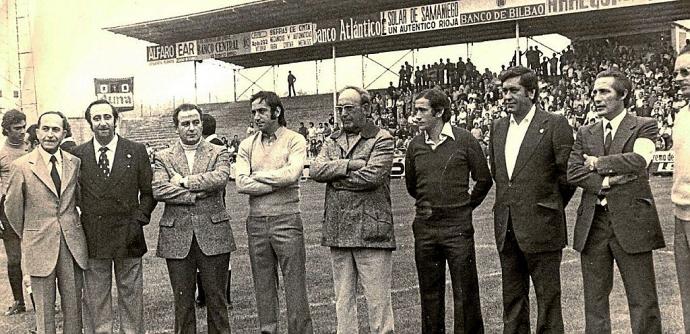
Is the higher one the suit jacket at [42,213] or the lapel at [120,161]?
the lapel at [120,161]

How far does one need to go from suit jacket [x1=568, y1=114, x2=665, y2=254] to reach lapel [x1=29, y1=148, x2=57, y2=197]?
3.60 m

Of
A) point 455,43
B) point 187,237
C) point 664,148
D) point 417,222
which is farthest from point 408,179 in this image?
point 455,43

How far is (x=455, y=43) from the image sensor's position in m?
28.7

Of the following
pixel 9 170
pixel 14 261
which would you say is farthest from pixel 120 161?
pixel 14 261

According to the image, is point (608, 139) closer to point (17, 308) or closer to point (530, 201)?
point (530, 201)

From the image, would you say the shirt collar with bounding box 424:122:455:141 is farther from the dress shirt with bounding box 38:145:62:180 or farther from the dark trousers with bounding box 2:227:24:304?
the dark trousers with bounding box 2:227:24:304

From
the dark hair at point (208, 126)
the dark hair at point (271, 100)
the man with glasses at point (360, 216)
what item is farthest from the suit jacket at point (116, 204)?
the dark hair at point (208, 126)

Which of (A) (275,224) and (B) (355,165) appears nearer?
(B) (355,165)

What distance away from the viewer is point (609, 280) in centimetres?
476

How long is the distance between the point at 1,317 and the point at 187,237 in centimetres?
291

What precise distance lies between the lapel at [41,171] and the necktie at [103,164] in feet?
1.14

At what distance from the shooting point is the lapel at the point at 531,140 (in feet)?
16.4

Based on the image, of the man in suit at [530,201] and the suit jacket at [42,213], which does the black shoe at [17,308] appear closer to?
the suit jacket at [42,213]

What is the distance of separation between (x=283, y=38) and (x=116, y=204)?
78.4 feet
